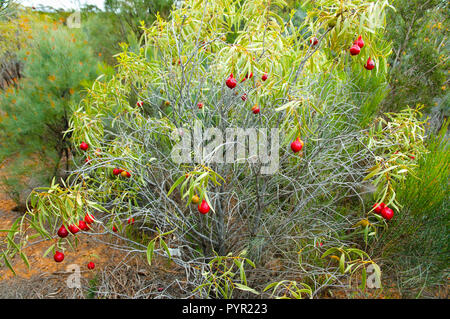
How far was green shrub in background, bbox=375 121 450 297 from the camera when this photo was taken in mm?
1782

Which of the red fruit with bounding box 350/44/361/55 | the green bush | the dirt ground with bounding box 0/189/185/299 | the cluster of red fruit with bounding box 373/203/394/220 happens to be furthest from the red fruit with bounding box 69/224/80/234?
the green bush

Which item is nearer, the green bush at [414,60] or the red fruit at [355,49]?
the red fruit at [355,49]

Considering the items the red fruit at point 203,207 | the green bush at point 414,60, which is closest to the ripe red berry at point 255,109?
the red fruit at point 203,207

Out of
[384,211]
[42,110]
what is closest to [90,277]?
[42,110]

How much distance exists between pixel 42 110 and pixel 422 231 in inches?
141

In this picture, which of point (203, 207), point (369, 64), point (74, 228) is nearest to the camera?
point (203, 207)

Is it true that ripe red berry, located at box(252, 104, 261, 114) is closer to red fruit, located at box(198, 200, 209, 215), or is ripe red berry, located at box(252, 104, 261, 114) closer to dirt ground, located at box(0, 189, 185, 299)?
red fruit, located at box(198, 200, 209, 215)

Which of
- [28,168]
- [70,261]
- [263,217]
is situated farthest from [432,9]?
[28,168]

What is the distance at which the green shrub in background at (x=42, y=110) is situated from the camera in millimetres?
2748

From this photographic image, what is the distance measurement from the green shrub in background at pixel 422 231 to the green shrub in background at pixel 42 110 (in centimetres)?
306

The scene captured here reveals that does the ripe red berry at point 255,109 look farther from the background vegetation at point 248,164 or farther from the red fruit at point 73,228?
the red fruit at point 73,228

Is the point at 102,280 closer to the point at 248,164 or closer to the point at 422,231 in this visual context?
the point at 248,164

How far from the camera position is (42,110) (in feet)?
8.99
